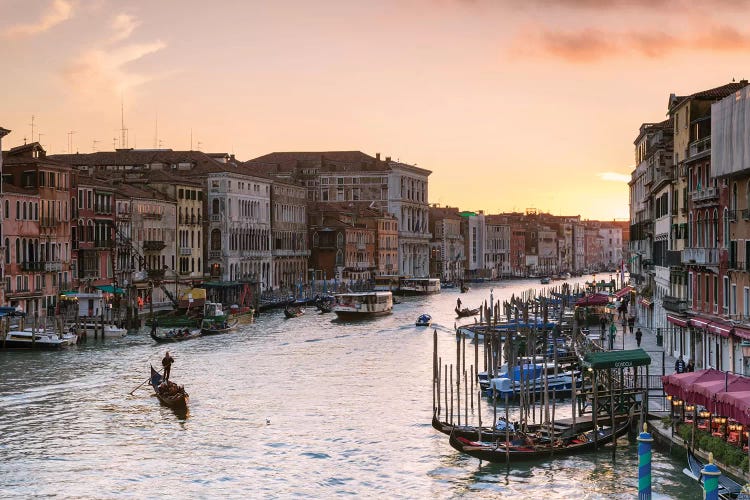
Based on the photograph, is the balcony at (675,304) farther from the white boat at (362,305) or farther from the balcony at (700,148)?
the white boat at (362,305)

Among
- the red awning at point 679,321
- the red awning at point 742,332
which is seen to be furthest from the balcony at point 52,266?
the red awning at point 742,332

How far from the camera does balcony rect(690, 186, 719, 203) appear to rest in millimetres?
26266

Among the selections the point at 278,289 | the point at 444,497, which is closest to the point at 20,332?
the point at 444,497

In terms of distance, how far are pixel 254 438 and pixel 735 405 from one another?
31.7 ft

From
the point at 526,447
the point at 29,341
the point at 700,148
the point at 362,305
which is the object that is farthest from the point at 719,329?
the point at 362,305

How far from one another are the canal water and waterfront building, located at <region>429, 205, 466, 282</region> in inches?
3188

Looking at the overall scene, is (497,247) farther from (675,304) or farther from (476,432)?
(476,432)

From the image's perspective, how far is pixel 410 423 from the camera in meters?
24.9

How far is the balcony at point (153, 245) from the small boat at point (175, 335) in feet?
39.8

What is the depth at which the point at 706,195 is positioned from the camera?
87.7ft

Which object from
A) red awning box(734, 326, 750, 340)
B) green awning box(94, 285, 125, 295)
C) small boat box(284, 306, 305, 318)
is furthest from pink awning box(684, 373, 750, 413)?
small boat box(284, 306, 305, 318)

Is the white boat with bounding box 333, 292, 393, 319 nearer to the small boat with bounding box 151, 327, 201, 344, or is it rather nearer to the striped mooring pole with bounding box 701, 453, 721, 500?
the small boat with bounding box 151, 327, 201, 344

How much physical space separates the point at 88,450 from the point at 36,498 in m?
3.40

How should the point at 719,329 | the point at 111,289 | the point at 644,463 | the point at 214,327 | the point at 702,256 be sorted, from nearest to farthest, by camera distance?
the point at 644,463 → the point at 719,329 → the point at 702,256 → the point at 214,327 → the point at 111,289
